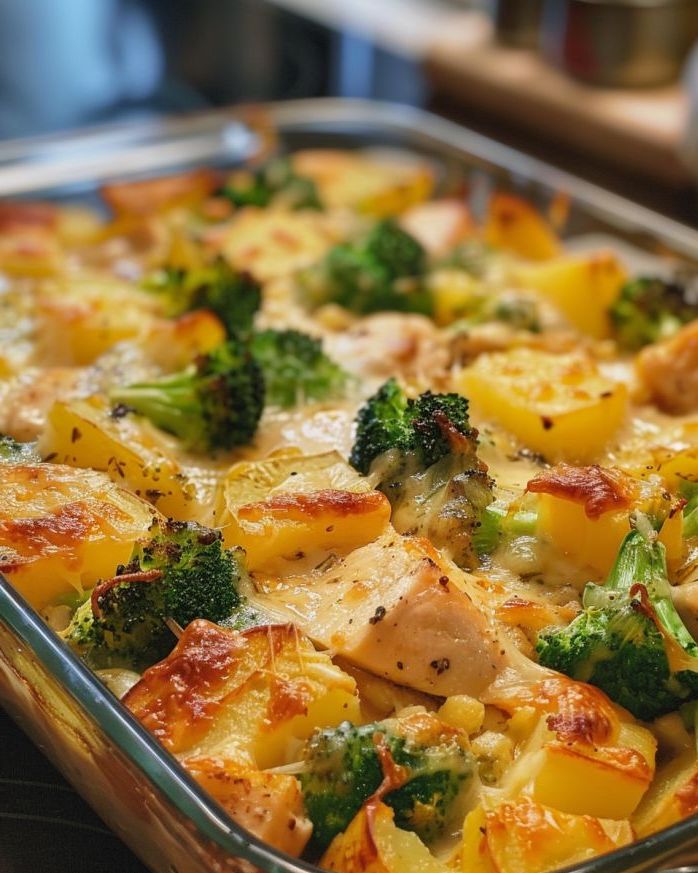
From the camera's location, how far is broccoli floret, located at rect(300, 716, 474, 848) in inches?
64.9

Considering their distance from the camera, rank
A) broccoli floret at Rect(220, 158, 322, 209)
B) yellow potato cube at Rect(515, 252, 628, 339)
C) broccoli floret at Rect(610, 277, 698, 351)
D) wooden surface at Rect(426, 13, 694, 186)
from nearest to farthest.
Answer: broccoli floret at Rect(610, 277, 698, 351) → yellow potato cube at Rect(515, 252, 628, 339) → broccoli floret at Rect(220, 158, 322, 209) → wooden surface at Rect(426, 13, 694, 186)

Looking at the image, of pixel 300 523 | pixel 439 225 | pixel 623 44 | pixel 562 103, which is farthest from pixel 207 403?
pixel 623 44

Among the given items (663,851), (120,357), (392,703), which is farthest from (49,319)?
(663,851)

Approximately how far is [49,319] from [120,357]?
246 millimetres

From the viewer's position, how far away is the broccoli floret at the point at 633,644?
183cm

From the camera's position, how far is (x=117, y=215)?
3654mm

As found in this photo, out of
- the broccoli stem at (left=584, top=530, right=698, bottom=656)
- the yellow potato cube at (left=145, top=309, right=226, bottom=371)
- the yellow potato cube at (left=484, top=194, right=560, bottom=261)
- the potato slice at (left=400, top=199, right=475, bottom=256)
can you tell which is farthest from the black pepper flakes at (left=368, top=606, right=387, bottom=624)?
the yellow potato cube at (left=484, top=194, right=560, bottom=261)

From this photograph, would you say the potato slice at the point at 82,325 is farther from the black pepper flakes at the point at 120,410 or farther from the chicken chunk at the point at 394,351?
the chicken chunk at the point at 394,351

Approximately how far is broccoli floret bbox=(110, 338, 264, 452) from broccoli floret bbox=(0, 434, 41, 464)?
0.23 metres

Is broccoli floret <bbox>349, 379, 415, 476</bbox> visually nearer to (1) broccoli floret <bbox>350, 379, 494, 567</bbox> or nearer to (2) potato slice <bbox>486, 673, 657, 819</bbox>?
(1) broccoli floret <bbox>350, 379, 494, 567</bbox>

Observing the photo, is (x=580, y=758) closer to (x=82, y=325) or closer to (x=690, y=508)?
(x=690, y=508)

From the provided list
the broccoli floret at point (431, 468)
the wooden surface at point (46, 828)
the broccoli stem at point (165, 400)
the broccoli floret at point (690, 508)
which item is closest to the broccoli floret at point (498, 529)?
the broccoli floret at point (431, 468)

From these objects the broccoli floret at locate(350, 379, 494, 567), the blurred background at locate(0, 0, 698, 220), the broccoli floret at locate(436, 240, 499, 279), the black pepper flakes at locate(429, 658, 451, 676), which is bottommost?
the blurred background at locate(0, 0, 698, 220)

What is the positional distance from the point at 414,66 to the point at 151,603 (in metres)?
4.41
